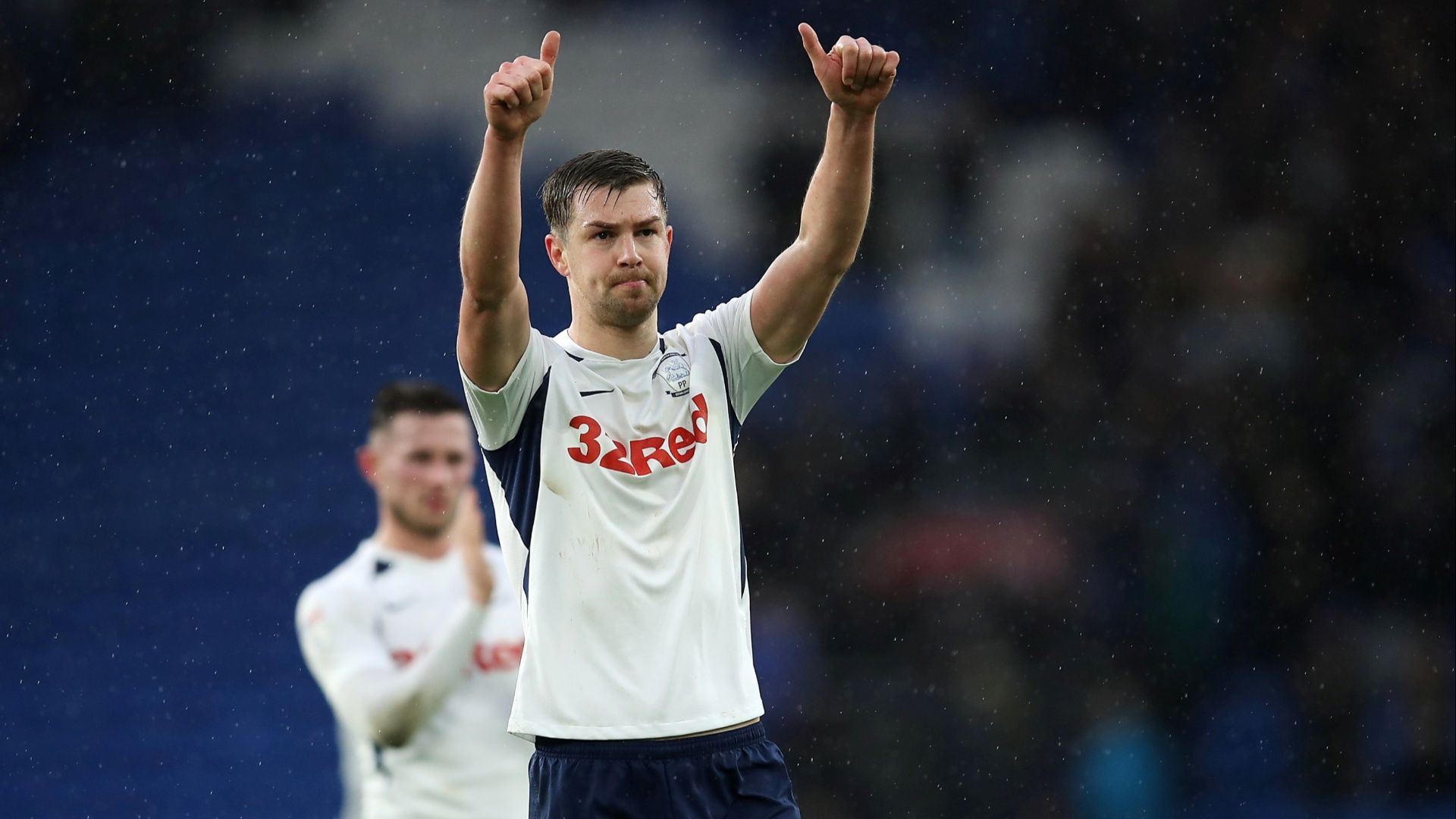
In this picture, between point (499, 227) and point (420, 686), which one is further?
point (420, 686)

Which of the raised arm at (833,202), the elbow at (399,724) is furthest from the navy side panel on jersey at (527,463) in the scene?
the elbow at (399,724)

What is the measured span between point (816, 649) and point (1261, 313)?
316 cm

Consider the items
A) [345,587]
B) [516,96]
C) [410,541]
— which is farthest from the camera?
[410,541]

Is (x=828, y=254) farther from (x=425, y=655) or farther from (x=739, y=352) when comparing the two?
(x=425, y=655)

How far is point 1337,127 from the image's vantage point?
8.77 m

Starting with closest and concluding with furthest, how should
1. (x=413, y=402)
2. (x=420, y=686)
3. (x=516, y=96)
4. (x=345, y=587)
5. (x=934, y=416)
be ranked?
(x=516, y=96), (x=420, y=686), (x=345, y=587), (x=413, y=402), (x=934, y=416)

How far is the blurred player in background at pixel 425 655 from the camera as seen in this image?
3.96 m

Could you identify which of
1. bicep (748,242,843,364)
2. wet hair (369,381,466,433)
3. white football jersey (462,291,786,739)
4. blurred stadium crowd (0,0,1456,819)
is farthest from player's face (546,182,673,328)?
blurred stadium crowd (0,0,1456,819)

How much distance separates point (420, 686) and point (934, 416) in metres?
4.32

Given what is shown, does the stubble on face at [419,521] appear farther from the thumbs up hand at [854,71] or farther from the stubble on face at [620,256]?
the thumbs up hand at [854,71]

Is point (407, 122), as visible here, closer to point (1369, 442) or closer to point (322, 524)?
point (322, 524)

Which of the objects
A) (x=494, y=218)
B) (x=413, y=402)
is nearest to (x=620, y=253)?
(x=494, y=218)

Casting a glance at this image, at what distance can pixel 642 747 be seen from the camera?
8.38 feet

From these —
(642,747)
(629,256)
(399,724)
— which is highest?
(629,256)
